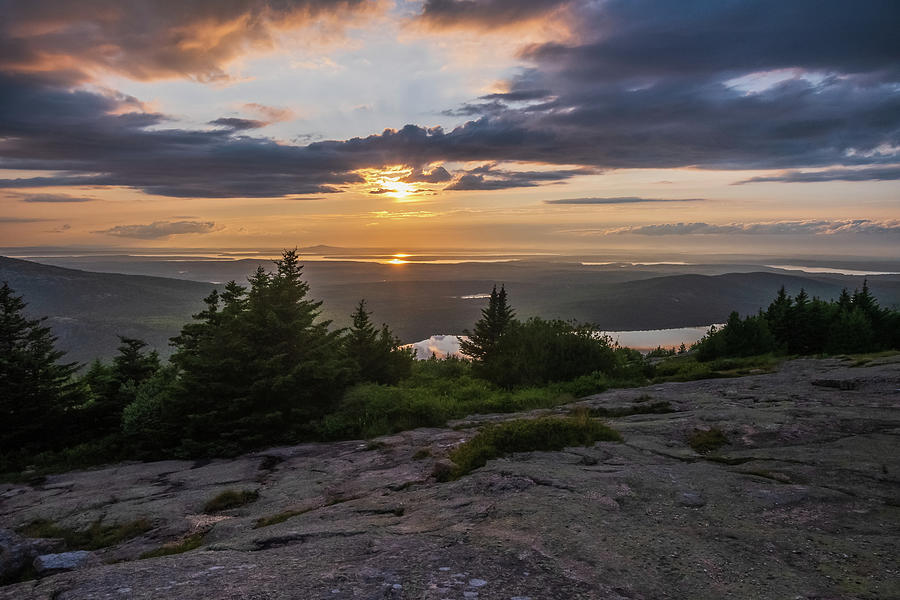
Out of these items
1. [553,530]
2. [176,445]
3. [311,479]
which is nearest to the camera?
[553,530]

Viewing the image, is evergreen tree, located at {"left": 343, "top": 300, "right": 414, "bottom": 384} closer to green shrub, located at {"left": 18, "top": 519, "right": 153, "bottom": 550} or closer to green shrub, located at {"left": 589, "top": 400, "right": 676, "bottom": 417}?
green shrub, located at {"left": 589, "top": 400, "right": 676, "bottom": 417}

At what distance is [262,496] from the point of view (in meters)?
12.4

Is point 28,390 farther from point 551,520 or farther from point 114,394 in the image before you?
point 551,520

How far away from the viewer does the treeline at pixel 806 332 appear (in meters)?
41.3

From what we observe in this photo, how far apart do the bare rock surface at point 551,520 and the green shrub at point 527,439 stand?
0.49 m

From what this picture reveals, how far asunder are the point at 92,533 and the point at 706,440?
15.1 metres

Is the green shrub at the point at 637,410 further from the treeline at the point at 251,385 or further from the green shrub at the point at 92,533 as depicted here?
the green shrub at the point at 92,533

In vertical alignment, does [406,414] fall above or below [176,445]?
above

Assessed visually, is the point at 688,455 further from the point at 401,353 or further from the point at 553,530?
the point at 401,353

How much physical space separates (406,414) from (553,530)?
15.1 m

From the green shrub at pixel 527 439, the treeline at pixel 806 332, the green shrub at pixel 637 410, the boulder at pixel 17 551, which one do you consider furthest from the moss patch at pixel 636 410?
the treeline at pixel 806 332

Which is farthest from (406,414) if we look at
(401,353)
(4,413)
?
(4,413)

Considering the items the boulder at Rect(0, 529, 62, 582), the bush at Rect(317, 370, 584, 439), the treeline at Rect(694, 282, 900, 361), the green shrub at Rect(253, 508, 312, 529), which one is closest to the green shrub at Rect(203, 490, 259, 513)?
the green shrub at Rect(253, 508, 312, 529)

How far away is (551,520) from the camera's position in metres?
7.11
